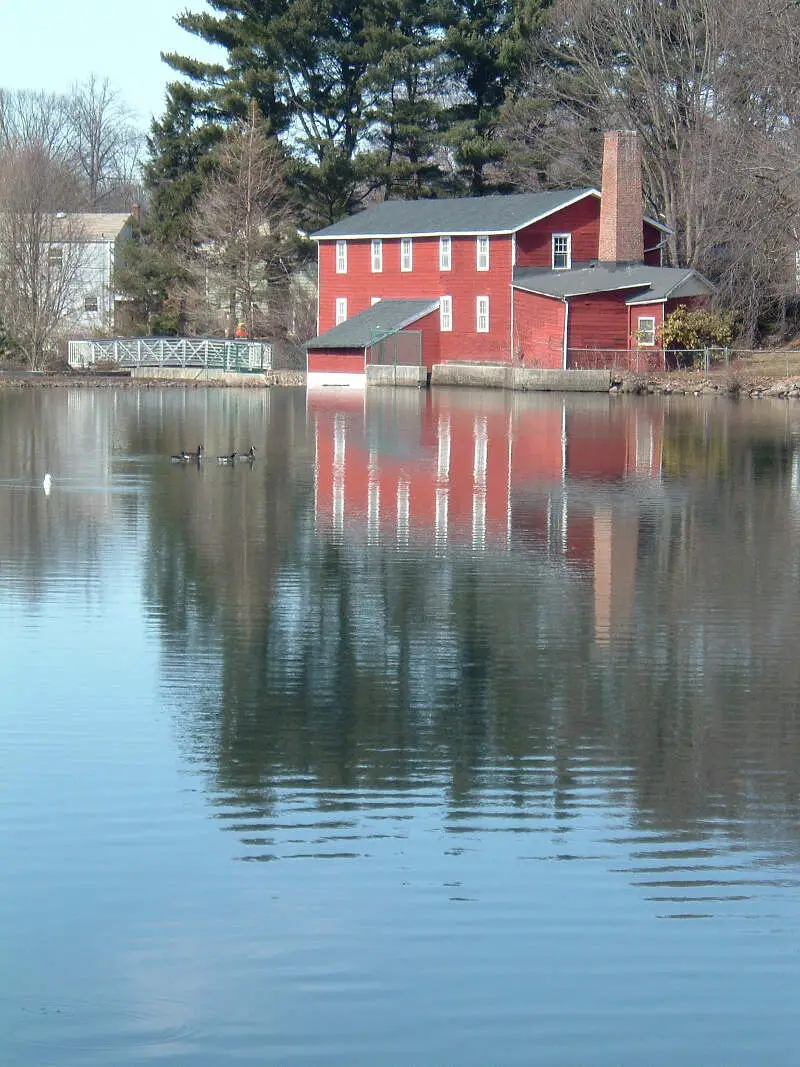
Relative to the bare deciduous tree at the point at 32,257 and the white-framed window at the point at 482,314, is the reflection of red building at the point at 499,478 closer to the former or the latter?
the white-framed window at the point at 482,314

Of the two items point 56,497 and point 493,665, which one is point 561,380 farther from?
point 493,665

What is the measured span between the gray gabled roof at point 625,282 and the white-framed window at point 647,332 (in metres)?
0.78

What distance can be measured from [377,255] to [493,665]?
57.7m

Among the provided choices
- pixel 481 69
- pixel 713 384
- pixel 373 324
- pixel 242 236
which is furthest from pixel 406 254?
pixel 713 384

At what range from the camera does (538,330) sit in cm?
6191

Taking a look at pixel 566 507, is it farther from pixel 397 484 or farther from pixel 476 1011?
pixel 476 1011

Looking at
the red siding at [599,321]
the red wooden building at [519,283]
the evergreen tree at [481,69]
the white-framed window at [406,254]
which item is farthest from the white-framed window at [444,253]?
the evergreen tree at [481,69]

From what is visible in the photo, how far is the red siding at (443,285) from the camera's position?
6419 cm

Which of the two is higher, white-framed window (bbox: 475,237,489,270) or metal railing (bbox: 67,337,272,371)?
white-framed window (bbox: 475,237,489,270)

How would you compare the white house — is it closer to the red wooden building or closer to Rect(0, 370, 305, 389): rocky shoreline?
Rect(0, 370, 305, 389): rocky shoreline

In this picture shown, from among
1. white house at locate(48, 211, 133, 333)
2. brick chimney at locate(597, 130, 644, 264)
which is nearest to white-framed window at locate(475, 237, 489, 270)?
brick chimney at locate(597, 130, 644, 264)

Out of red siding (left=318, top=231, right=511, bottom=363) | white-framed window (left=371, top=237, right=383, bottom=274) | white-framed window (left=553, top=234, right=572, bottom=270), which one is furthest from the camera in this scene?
white-framed window (left=371, top=237, right=383, bottom=274)

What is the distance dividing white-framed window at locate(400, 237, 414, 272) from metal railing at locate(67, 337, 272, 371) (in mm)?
7150

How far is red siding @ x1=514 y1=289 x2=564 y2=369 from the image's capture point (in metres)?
60.6
